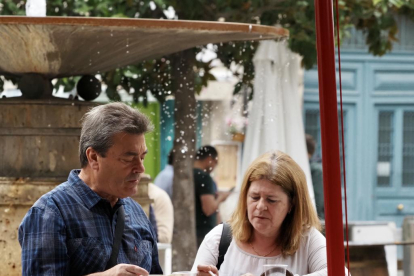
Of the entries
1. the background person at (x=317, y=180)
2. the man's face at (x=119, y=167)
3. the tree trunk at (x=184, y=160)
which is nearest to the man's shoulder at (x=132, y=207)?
the man's face at (x=119, y=167)

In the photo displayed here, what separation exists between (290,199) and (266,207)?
0.13 meters

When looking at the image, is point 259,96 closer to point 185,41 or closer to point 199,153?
point 199,153

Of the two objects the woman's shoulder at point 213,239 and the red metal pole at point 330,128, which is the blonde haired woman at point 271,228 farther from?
the red metal pole at point 330,128

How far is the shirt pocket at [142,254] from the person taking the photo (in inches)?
132

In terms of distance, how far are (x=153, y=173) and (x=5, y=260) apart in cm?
753

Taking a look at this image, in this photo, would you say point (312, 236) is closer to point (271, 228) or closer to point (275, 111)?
point (271, 228)

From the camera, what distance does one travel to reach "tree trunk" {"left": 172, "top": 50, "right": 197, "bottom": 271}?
813cm

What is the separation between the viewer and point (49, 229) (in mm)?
3055

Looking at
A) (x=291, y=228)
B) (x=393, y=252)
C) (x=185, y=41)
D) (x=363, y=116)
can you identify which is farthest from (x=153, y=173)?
(x=291, y=228)

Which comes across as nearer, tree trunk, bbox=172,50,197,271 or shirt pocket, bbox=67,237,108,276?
shirt pocket, bbox=67,237,108,276

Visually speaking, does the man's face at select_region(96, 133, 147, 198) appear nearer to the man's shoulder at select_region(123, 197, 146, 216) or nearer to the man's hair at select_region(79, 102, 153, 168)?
the man's hair at select_region(79, 102, 153, 168)

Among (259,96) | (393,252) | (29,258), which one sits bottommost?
(393,252)

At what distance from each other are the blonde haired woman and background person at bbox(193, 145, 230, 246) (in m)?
4.64

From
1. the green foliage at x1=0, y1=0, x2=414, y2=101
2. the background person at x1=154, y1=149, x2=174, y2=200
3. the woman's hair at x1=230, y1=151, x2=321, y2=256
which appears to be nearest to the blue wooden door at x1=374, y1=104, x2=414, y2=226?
the green foliage at x1=0, y1=0, x2=414, y2=101
